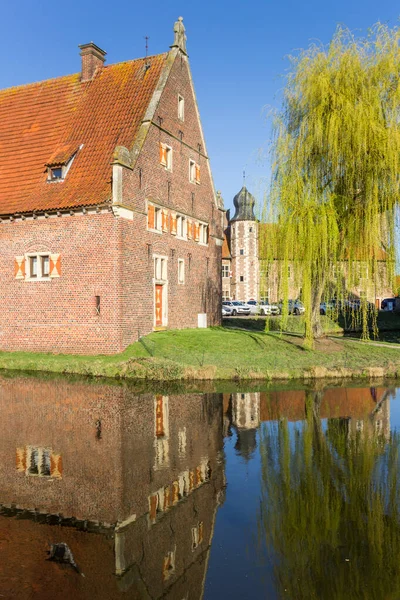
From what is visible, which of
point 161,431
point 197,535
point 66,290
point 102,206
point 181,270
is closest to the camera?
point 197,535

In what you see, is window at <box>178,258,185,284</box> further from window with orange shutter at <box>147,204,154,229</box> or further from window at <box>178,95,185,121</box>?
window at <box>178,95,185,121</box>

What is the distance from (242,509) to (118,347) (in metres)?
12.7

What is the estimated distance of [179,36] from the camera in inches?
888

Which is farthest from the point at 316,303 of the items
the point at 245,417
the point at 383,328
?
the point at 383,328

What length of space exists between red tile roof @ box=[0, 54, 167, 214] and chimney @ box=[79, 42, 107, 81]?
29 centimetres

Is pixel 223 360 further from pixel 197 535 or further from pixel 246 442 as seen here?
pixel 197 535

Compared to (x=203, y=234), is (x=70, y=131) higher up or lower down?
higher up

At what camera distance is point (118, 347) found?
58.4ft

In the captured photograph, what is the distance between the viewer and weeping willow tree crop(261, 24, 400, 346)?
1598cm

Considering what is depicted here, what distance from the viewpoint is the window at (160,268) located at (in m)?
20.7

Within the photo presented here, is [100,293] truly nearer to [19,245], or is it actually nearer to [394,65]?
[19,245]

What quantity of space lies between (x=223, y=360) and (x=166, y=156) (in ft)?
32.4

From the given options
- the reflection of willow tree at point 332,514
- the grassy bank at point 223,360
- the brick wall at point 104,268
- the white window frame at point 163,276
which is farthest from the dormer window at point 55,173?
the reflection of willow tree at point 332,514

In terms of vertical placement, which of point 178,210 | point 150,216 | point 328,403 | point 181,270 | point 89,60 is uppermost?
point 89,60
